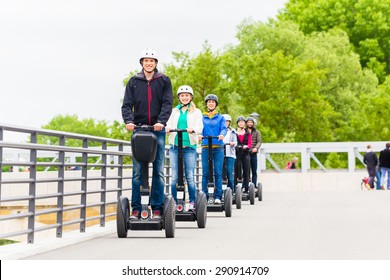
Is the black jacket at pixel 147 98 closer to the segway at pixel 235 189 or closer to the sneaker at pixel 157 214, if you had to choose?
the sneaker at pixel 157 214

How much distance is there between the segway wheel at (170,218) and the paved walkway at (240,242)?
10cm

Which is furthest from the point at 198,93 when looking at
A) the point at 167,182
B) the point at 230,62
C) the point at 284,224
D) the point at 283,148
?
the point at 284,224

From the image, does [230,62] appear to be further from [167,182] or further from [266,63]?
[167,182]

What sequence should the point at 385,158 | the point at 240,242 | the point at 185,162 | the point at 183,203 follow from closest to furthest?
1. the point at 240,242
2. the point at 183,203
3. the point at 185,162
4. the point at 385,158

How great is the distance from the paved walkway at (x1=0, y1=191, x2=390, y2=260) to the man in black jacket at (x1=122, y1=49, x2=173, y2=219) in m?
0.51

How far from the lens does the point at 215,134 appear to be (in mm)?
16562

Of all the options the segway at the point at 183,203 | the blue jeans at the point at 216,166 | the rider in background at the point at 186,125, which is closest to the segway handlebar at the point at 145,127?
the segway at the point at 183,203

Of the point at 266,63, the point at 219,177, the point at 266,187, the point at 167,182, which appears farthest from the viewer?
the point at 266,63

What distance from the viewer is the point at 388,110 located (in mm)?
68750

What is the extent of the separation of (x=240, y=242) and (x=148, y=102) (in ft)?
6.59

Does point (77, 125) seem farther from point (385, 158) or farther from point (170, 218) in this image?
point (170, 218)

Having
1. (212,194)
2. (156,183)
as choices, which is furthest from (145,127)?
(212,194)
